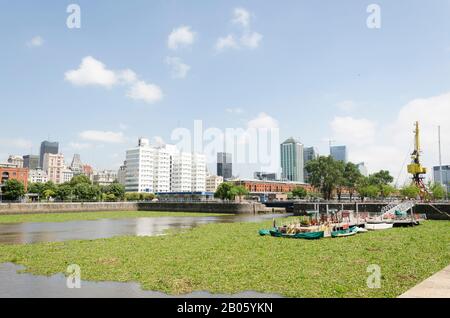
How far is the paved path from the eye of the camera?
14578 mm

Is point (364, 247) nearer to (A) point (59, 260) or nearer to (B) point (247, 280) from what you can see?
(B) point (247, 280)

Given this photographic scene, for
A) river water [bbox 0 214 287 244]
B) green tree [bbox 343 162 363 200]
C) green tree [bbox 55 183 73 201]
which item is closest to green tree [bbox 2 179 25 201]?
green tree [bbox 55 183 73 201]

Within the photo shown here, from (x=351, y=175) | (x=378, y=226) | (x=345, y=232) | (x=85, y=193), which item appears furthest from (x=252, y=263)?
(x=351, y=175)

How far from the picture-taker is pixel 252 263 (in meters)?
25.9

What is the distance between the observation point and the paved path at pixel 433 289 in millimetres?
14578

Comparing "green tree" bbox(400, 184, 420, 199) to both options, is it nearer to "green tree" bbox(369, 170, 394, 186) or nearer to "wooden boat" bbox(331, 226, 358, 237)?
"green tree" bbox(369, 170, 394, 186)

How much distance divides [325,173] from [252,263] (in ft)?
435

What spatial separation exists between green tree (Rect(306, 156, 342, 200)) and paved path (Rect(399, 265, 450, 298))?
136840 mm

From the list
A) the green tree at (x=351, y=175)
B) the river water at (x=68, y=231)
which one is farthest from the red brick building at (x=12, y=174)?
the green tree at (x=351, y=175)

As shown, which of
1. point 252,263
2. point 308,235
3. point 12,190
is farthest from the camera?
point 12,190

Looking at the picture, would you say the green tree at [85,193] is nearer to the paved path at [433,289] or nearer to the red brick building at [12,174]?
the red brick building at [12,174]

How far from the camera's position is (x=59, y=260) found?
92.6ft

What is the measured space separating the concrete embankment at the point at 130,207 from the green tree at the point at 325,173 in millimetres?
27211

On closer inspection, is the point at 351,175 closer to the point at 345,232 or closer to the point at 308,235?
the point at 345,232
